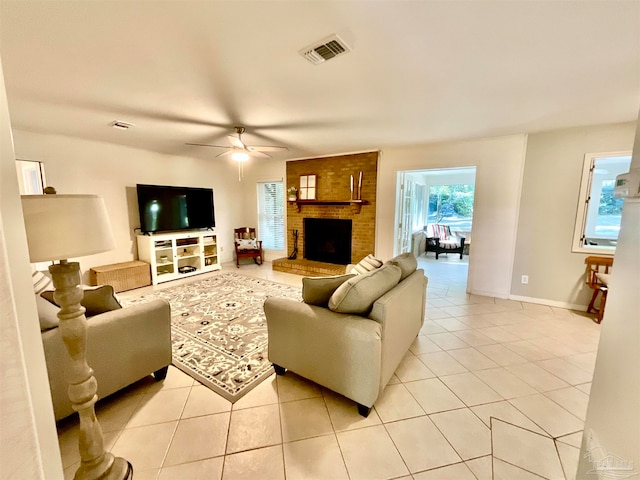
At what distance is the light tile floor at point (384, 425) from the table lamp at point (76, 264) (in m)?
0.28

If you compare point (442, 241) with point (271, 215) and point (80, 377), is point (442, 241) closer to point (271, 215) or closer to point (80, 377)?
point (271, 215)

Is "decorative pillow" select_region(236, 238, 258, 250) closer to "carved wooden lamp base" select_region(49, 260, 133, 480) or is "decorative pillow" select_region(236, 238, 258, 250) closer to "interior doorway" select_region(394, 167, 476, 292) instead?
"interior doorway" select_region(394, 167, 476, 292)

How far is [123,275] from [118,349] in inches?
113

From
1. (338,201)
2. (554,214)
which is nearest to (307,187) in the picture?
(338,201)

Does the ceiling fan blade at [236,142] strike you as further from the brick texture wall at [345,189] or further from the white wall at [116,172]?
the white wall at [116,172]

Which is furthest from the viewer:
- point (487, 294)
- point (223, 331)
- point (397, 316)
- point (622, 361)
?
point (487, 294)

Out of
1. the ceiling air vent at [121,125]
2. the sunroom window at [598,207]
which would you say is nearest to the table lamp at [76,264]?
the ceiling air vent at [121,125]

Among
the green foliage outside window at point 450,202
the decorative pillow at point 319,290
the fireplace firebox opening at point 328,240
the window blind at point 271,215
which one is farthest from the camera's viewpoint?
the green foliage outside window at point 450,202

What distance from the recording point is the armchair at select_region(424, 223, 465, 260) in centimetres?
669

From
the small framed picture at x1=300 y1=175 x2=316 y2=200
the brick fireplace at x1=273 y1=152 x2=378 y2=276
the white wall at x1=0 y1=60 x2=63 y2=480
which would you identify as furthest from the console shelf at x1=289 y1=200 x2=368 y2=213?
the white wall at x1=0 y1=60 x2=63 y2=480

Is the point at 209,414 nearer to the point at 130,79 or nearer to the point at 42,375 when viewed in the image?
the point at 42,375

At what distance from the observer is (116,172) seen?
429 centimetres

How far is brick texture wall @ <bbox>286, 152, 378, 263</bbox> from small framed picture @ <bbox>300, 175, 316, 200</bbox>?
0.22 ft

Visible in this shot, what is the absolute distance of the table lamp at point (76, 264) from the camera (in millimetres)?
947
